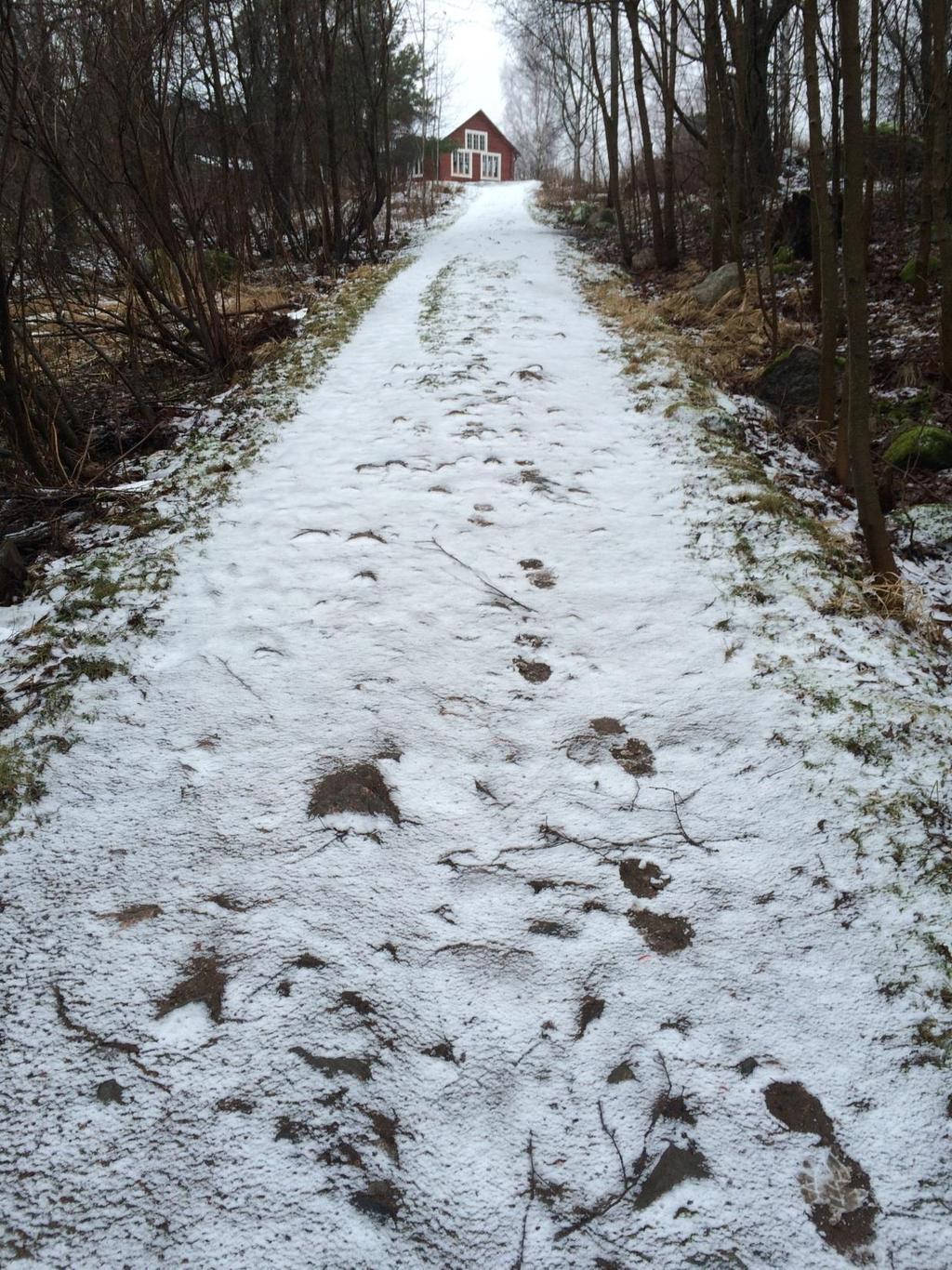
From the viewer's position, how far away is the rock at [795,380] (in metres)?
5.60

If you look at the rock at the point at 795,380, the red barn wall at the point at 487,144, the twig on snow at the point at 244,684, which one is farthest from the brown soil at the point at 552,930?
the red barn wall at the point at 487,144

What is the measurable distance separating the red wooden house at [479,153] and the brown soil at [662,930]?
144 ft

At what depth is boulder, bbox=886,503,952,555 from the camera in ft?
13.1

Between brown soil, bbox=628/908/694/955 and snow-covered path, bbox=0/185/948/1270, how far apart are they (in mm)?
13

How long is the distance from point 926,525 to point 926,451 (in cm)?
95

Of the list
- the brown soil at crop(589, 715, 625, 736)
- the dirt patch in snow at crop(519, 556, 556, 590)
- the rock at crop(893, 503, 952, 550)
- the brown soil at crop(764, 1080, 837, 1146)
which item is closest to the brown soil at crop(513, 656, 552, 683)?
the brown soil at crop(589, 715, 625, 736)

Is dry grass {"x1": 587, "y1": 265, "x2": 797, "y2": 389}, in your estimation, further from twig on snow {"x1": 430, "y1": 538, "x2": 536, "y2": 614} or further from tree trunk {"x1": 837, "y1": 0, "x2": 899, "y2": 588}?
twig on snow {"x1": 430, "y1": 538, "x2": 536, "y2": 614}

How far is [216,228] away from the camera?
8742 millimetres

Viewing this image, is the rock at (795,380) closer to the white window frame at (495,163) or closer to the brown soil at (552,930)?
the brown soil at (552,930)

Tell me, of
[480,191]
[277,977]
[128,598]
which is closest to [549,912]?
[277,977]

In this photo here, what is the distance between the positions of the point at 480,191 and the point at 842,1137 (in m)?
32.3

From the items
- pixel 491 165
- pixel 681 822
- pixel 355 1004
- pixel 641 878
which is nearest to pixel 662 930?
pixel 641 878

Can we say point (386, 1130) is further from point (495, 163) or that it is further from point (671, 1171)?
point (495, 163)

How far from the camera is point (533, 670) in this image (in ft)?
9.51
